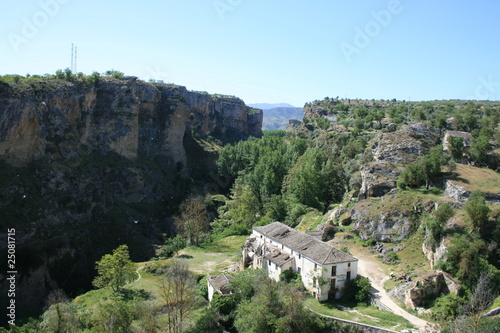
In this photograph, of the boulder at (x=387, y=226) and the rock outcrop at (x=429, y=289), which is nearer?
the rock outcrop at (x=429, y=289)

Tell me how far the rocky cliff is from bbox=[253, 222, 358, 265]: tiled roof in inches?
1007

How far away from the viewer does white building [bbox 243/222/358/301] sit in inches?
1185

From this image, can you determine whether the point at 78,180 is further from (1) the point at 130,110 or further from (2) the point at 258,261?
(2) the point at 258,261

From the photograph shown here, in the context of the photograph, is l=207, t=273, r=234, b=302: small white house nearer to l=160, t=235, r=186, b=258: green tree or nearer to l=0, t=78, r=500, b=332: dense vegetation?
l=0, t=78, r=500, b=332: dense vegetation

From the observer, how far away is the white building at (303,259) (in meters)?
30.1

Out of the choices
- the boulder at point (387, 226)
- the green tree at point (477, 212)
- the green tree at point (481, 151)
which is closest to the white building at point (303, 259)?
the boulder at point (387, 226)

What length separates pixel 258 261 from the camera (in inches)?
1478

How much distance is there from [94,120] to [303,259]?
5217 cm

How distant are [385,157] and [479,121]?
76.5ft

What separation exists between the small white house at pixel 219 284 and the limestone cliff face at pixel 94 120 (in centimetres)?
3636

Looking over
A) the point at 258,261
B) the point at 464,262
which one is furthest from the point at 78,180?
the point at 464,262

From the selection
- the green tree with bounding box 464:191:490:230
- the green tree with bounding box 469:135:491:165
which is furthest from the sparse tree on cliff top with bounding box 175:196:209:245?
the green tree with bounding box 469:135:491:165

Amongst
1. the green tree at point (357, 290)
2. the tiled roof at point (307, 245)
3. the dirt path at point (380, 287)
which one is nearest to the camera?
the dirt path at point (380, 287)

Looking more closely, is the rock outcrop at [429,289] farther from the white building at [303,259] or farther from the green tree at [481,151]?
the green tree at [481,151]
